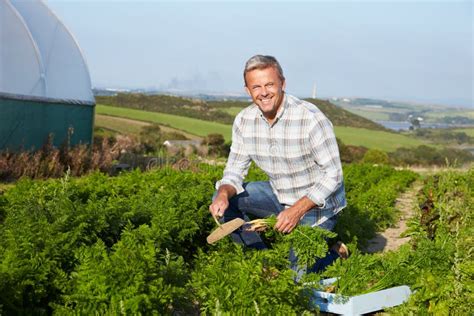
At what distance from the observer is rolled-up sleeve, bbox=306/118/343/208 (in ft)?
15.2

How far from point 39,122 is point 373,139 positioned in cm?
3228

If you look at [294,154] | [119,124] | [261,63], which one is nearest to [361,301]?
[294,154]

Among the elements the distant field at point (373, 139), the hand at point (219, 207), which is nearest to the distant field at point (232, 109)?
the distant field at point (373, 139)

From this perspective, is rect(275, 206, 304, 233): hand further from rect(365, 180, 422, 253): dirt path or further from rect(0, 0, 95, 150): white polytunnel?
rect(0, 0, 95, 150): white polytunnel

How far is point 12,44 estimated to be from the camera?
1259 cm

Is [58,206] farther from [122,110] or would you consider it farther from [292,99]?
[122,110]

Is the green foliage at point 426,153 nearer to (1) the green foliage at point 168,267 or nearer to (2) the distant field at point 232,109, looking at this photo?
(2) the distant field at point 232,109

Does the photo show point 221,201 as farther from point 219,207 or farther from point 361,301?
point 361,301

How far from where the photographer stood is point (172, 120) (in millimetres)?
39219

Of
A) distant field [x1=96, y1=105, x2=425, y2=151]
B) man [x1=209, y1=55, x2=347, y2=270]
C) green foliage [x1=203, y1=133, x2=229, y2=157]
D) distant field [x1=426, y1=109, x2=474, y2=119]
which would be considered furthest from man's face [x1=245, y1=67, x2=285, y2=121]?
distant field [x1=426, y1=109, x2=474, y2=119]

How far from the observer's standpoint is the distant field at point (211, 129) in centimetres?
3731

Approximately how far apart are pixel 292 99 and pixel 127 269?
6.85 feet

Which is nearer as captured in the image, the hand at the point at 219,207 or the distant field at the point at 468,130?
the hand at the point at 219,207

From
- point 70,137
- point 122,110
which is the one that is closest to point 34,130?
point 70,137
